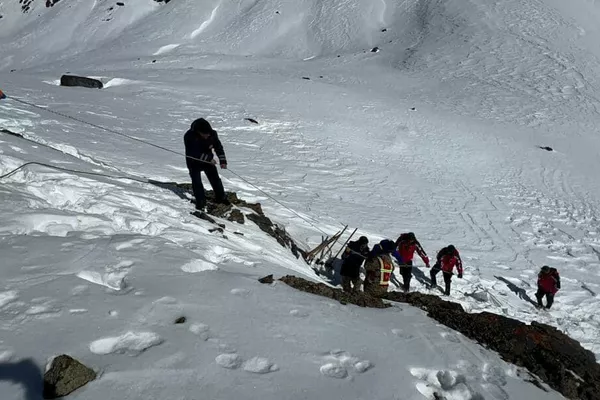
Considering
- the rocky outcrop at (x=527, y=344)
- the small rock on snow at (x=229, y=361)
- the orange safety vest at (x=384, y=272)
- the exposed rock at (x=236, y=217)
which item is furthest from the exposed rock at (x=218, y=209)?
the small rock on snow at (x=229, y=361)

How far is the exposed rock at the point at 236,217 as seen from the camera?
28.5ft

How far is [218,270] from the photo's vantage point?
17.8 feet

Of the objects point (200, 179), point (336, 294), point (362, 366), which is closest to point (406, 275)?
point (200, 179)

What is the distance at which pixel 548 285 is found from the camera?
950cm

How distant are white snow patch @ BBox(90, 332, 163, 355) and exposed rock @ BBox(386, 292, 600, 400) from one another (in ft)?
10.1

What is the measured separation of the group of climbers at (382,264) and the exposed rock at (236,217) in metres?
2.05

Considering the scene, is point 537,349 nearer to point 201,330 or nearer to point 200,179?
point 201,330

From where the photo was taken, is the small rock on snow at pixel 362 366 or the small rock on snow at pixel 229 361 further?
the small rock on snow at pixel 362 366

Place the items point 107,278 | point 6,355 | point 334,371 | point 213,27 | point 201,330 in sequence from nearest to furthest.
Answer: point 6,355 < point 334,371 < point 201,330 < point 107,278 < point 213,27

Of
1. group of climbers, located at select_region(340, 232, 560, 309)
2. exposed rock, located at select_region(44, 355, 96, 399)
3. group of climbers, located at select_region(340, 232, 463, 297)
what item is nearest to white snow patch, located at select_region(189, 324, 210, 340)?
exposed rock, located at select_region(44, 355, 96, 399)

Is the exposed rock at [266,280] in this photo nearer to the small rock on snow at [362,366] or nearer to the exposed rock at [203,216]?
the small rock on snow at [362,366]

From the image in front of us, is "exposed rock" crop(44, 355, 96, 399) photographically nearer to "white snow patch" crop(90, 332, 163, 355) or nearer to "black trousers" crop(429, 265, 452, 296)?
"white snow patch" crop(90, 332, 163, 355)

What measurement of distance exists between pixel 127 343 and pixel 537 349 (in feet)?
12.9

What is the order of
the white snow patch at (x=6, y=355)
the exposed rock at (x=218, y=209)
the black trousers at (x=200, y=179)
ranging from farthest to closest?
the exposed rock at (x=218, y=209), the black trousers at (x=200, y=179), the white snow patch at (x=6, y=355)
